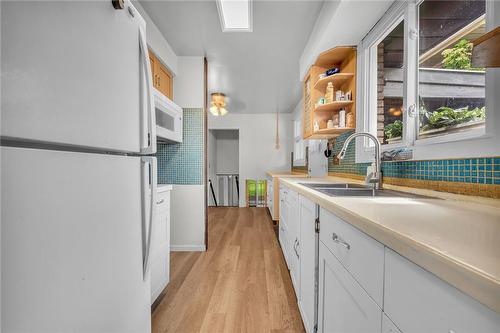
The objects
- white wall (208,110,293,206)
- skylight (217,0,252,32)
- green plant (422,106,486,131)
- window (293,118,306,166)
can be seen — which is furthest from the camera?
white wall (208,110,293,206)

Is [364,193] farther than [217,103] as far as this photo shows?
No

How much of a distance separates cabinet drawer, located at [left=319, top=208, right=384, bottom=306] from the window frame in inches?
26.4

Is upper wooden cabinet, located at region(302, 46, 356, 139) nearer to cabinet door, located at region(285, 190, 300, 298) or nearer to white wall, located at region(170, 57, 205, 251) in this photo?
cabinet door, located at region(285, 190, 300, 298)

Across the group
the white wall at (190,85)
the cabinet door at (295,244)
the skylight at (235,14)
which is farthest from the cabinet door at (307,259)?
the white wall at (190,85)

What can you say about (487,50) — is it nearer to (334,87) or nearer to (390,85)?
(390,85)

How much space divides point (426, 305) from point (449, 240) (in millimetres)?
128

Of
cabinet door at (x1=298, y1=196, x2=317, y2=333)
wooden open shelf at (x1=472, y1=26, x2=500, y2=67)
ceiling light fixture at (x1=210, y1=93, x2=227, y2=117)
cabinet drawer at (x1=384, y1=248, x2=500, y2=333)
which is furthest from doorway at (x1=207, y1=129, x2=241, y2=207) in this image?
cabinet drawer at (x1=384, y1=248, x2=500, y2=333)

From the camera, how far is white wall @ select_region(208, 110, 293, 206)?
5.73m

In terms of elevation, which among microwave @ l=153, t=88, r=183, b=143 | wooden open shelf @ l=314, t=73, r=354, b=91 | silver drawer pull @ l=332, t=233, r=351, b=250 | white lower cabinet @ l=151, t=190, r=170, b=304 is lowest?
white lower cabinet @ l=151, t=190, r=170, b=304

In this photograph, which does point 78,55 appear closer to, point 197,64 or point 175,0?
point 175,0

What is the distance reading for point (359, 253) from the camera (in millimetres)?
653

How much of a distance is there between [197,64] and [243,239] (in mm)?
2416

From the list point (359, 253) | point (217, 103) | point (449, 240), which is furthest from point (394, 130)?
point (217, 103)

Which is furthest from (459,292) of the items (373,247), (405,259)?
(373,247)
